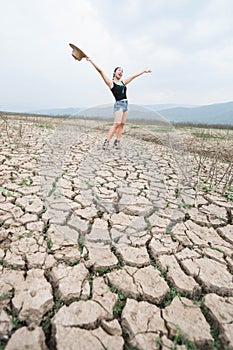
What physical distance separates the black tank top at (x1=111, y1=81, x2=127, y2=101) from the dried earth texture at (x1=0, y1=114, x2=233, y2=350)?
1556 mm

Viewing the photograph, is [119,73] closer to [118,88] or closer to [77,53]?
[118,88]

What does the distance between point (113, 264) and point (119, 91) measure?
2783 mm

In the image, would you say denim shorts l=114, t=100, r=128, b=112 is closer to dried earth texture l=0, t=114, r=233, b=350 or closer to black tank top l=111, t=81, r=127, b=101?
black tank top l=111, t=81, r=127, b=101

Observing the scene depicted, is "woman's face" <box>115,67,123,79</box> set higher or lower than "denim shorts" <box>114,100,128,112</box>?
higher

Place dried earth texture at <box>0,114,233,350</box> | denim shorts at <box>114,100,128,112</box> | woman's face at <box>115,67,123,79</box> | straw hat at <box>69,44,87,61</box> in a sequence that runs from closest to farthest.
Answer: dried earth texture at <box>0,114,233,350</box>
straw hat at <box>69,44,87,61</box>
woman's face at <box>115,67,123,79</box>
denim shorts at <box>114,100,128,112</box>

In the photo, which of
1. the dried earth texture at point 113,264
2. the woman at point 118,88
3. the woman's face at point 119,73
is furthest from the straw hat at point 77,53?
the dried earth texture at point 113,264

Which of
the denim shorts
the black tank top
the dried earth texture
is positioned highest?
the black tank top

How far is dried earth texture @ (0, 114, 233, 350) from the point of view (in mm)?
906

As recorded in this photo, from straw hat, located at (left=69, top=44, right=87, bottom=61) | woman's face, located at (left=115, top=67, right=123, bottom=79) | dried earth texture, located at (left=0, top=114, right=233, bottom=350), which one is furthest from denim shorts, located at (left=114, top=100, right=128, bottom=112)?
dried earth texture, located at (left=0, top=114, right=233, bottom=350)

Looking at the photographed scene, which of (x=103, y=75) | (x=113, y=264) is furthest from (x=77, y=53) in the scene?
(x=113, y=264)

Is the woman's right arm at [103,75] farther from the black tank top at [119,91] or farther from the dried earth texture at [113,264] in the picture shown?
the dried earth texture at [113,264]

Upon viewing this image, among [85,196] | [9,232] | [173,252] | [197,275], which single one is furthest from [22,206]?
[197,275]

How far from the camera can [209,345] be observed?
0.89 m

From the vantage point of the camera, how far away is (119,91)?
3293mm
